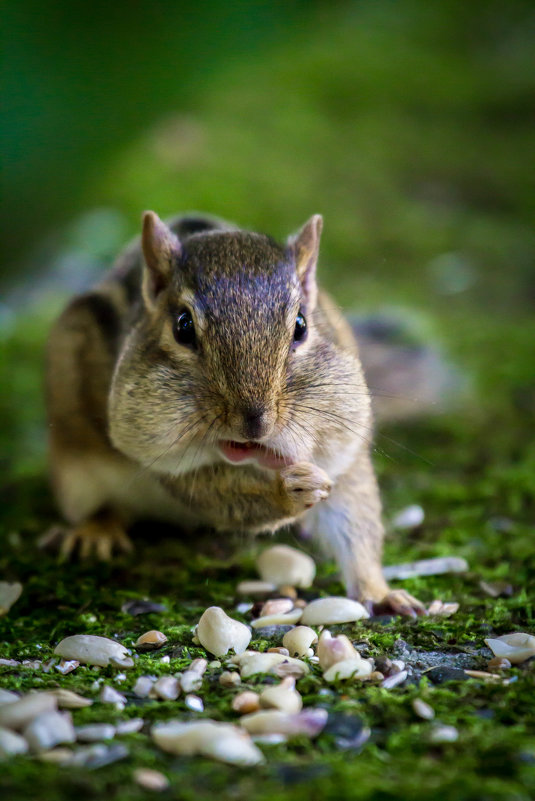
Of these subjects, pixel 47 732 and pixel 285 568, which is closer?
pixel 47 732

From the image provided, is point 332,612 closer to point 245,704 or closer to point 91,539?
point 245,704

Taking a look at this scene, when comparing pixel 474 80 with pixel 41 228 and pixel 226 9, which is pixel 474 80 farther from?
pixel 41 228

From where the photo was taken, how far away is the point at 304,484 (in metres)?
2.35

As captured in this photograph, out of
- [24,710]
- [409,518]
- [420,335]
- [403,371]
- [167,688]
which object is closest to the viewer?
[24,710]

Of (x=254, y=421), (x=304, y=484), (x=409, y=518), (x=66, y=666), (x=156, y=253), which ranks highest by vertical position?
(x=156, y=253)

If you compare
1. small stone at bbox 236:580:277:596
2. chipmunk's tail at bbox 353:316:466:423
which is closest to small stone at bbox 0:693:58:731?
small stone at bbox 236:580:277:596

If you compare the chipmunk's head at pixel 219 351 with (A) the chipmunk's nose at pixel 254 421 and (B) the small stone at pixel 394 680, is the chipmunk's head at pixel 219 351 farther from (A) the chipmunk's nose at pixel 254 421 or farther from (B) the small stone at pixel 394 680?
(B) the small stone at pixel 394 680

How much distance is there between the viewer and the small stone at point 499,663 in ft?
7.01

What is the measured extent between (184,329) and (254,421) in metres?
0.42

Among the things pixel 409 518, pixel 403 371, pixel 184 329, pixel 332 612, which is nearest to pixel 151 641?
pixel 332 612

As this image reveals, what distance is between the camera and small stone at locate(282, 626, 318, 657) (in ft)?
7.42

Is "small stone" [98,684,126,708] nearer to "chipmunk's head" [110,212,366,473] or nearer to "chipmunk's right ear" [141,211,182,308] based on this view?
"chipmunk's head" [110,212,366,473]

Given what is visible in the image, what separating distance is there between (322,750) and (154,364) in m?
1.18

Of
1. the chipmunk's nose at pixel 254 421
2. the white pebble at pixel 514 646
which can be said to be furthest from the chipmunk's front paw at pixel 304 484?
the white pebble at pixel 514 646
